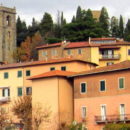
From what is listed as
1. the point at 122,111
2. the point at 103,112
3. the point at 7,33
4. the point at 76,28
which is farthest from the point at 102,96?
the point at 7,33

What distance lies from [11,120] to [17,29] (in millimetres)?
67412

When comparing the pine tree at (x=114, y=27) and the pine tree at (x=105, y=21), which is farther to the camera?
the pine tree at (x=114, y=27)

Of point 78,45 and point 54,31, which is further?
point 54,31

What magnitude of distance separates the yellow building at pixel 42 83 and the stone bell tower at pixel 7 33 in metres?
42.1

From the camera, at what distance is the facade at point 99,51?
4058 inches

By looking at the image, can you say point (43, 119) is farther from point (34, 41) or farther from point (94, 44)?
point (34, 41)

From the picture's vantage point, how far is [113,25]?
464 feet

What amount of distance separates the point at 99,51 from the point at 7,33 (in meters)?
34.3

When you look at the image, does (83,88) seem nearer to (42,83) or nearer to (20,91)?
(42,83)

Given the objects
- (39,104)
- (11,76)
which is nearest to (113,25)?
(11,76)

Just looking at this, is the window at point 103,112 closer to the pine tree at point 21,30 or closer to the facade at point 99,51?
the facade at point 99,51

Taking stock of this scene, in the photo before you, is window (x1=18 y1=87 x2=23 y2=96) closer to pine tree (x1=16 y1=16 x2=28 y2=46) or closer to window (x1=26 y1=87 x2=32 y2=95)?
window (x1=26 y1=87 x2=32 y2=95)

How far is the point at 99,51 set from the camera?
10456 centimetres

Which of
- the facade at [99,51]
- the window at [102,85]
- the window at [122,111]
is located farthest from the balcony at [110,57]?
the window at [122,111]
